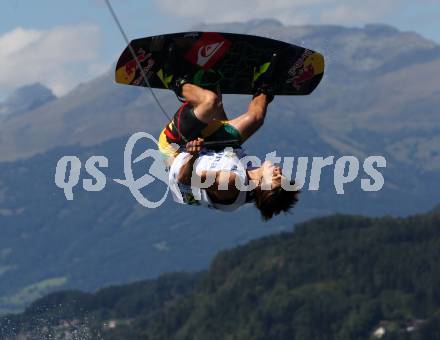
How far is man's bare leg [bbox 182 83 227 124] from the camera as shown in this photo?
39.0 feet

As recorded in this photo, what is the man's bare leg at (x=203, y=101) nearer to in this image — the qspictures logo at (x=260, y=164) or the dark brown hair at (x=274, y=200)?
the qspictures logo at (x=260, y=164)

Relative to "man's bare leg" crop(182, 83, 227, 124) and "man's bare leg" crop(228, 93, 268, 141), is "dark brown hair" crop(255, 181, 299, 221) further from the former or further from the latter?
"man's bare leg" crop(182, 83, 227, 124)

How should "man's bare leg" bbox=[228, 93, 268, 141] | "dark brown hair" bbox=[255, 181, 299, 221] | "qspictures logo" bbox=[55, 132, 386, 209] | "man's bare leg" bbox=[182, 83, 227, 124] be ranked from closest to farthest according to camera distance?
1. "man's bare leg" bbox=[182, 83, 227, 124]
2. "dark brown hair" bbox=[255, 181, 299, 221]
3. "man's bare leg" bbox=[228, 93, 268, 141]
4. "qspictures logo" bbox=[55, 132, 386, 209]

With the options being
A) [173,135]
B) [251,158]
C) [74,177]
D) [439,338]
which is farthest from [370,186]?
[439,338]

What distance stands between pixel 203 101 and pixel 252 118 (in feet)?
4.16

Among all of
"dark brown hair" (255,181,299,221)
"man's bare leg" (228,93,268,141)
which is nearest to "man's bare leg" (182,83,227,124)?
"man's bare leg" (228,93,268,141)

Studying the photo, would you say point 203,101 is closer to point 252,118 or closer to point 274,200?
point 252,118

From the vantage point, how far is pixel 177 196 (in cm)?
1289

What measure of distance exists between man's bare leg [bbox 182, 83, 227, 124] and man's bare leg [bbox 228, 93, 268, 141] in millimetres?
551

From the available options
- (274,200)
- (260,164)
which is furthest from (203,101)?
(274,200)

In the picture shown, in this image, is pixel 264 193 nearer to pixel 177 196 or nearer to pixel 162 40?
pixel 177 196

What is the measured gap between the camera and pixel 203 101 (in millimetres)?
11945

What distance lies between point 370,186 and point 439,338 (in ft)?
586

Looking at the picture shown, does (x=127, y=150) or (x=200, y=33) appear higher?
(x=200, y=33)
